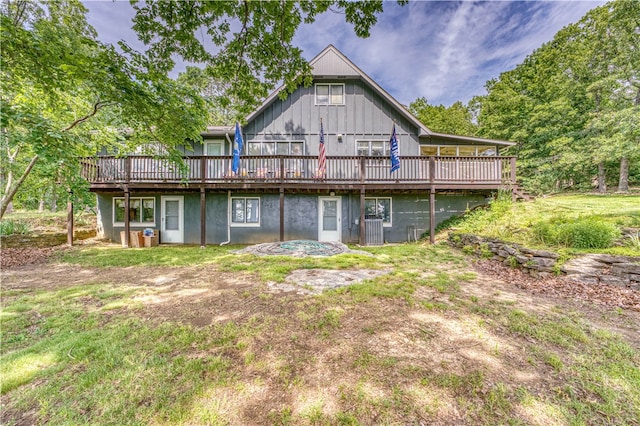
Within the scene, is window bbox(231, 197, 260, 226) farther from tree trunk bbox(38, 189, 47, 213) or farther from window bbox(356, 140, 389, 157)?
tree trunk bbox(38, 189, 47, 213)

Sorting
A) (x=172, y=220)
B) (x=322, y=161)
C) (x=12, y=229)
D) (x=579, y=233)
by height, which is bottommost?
(x=12, y=229)

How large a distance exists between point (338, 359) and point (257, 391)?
827mm

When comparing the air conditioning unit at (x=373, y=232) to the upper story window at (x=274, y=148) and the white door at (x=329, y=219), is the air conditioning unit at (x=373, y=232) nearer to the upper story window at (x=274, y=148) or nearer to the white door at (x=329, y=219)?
the white door at (x=329, y=219)

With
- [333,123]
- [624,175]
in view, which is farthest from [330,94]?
[624,175]

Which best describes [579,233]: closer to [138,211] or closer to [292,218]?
[292,218]

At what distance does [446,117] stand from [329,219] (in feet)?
92.9

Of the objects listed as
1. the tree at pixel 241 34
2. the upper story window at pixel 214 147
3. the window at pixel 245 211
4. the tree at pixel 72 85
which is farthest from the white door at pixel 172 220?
the tree at pixel 241 34

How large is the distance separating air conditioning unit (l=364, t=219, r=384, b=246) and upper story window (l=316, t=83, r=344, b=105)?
624 centimetres

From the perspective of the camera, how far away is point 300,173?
10.3 m

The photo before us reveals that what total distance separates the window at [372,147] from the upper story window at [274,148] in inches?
114

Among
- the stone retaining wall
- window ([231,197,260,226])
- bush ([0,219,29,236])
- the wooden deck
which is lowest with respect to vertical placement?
the stone retaining wall

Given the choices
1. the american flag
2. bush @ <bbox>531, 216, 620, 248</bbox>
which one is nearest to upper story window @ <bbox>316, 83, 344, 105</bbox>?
the american flag

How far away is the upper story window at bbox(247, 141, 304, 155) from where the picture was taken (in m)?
12.0

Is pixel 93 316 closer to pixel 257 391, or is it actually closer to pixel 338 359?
pixel 257 391
